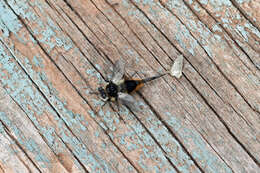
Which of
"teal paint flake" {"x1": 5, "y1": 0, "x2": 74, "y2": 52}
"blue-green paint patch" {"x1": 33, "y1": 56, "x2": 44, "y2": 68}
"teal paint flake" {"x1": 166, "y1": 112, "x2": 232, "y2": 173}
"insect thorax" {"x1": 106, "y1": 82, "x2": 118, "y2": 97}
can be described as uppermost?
"teal paint flake" {"x1": 5, "y1": 0, "x2": 74, "y2": 52}

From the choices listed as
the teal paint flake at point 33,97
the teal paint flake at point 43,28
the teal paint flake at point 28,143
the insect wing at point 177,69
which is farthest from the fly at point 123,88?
the teal paint flake at point 28,143

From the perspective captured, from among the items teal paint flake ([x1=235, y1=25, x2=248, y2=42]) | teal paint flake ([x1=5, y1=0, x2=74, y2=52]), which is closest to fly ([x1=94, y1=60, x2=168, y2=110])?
teal paint flake ([x1=5, y1=0, x2=74, y2=52])

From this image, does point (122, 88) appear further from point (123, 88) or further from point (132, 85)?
point (132, 85)

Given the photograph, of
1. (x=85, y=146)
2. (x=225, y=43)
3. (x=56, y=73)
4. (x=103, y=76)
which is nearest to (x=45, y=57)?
(x=56, y=73)

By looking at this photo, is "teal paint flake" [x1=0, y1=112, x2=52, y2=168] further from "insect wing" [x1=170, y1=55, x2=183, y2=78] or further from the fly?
"insect wing" [x1=170, y1=55, x2=183, y2=78]

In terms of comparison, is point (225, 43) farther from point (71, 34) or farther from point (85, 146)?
point (85, 146)

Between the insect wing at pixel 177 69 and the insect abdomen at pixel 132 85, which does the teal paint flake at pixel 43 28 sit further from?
the insect wing at pixel 177 69

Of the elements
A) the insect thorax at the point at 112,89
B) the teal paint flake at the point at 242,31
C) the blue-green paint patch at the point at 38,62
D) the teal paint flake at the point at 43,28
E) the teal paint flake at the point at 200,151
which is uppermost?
the teal paint flake at the point at 43,28
